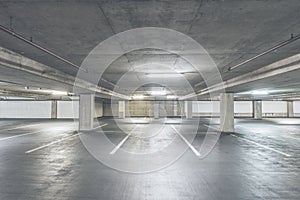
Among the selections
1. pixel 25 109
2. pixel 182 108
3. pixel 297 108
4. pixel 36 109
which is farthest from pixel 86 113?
pixel 297 108

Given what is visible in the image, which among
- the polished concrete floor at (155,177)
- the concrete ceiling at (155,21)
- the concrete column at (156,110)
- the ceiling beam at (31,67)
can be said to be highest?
the concrete ceiling at (155,21)

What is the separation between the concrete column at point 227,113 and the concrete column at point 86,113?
9434 millimetres

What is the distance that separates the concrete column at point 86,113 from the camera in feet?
59.2

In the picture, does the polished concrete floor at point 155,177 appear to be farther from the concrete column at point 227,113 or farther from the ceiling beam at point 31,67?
the concrete column at point 227,113

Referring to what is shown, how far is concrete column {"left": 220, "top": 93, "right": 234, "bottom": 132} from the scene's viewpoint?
16.8 metres

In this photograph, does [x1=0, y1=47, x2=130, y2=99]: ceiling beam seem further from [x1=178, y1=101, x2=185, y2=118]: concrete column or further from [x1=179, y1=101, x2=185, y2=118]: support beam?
[x1=178, y1=101, x2=185, y2=118]: concrete column

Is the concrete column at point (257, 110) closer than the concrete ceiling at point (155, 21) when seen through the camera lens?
No

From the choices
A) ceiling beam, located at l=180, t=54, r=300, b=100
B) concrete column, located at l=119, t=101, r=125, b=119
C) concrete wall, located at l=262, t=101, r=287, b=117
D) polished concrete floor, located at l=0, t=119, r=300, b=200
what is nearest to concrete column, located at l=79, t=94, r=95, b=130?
polished concrete floor, located at l=0, t=119, r=300, b=200

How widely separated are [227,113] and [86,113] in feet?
A: 33.2

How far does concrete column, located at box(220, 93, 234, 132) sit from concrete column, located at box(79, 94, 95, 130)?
9434mm

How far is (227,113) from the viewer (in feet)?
55.8

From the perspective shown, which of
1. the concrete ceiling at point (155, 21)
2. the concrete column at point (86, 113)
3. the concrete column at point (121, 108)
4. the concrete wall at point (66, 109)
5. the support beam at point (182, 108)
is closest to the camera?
the concrete ceiling at point (155, 21)

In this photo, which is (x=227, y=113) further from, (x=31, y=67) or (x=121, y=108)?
(x=121, y=108)

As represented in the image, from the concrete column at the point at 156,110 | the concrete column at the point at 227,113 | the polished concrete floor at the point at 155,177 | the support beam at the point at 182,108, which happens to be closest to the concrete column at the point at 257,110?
the support beam at the point at 182,108
